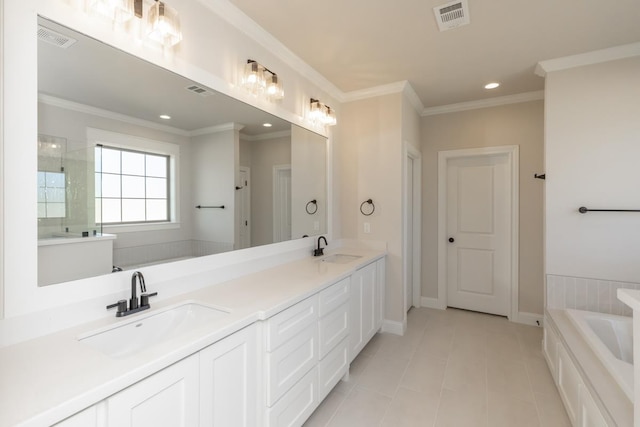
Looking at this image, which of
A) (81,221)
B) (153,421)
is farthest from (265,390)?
(81,221)

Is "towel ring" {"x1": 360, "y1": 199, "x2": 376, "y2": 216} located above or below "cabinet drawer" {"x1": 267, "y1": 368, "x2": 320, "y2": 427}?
above

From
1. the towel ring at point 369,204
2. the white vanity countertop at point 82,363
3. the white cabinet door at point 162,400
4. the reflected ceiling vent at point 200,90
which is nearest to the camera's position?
the white vanity countertop at point 82,363

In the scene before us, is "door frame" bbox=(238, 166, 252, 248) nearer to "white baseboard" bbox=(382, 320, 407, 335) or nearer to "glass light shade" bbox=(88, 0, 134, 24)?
"glass light shade" bbox=(88, 0, 134, 24)

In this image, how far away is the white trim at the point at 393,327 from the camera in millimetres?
3090

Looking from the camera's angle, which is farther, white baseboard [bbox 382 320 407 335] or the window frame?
white baseboard [bbox 382 320 407 335]

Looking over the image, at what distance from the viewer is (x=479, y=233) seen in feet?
11.9

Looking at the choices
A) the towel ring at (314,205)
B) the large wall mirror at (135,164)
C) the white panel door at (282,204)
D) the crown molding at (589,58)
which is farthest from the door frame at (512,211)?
the large wall mirror at (135,164)

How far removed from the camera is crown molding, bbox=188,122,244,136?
70.8 inches

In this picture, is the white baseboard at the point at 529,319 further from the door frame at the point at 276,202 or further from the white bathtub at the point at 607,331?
the door frame at the point at 276,202

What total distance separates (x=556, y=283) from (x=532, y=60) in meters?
1.97

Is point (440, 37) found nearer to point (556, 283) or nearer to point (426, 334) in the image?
point (556, 283)

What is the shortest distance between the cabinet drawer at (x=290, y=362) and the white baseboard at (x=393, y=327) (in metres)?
1.57

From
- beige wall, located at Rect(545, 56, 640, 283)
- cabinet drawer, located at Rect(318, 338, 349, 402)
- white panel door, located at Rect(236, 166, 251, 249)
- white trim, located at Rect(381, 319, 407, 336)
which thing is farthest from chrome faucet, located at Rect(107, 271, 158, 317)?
beige wall, located at Rect(545, 56, 640, 283)

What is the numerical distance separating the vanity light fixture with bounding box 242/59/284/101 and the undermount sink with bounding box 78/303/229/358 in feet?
4.79
